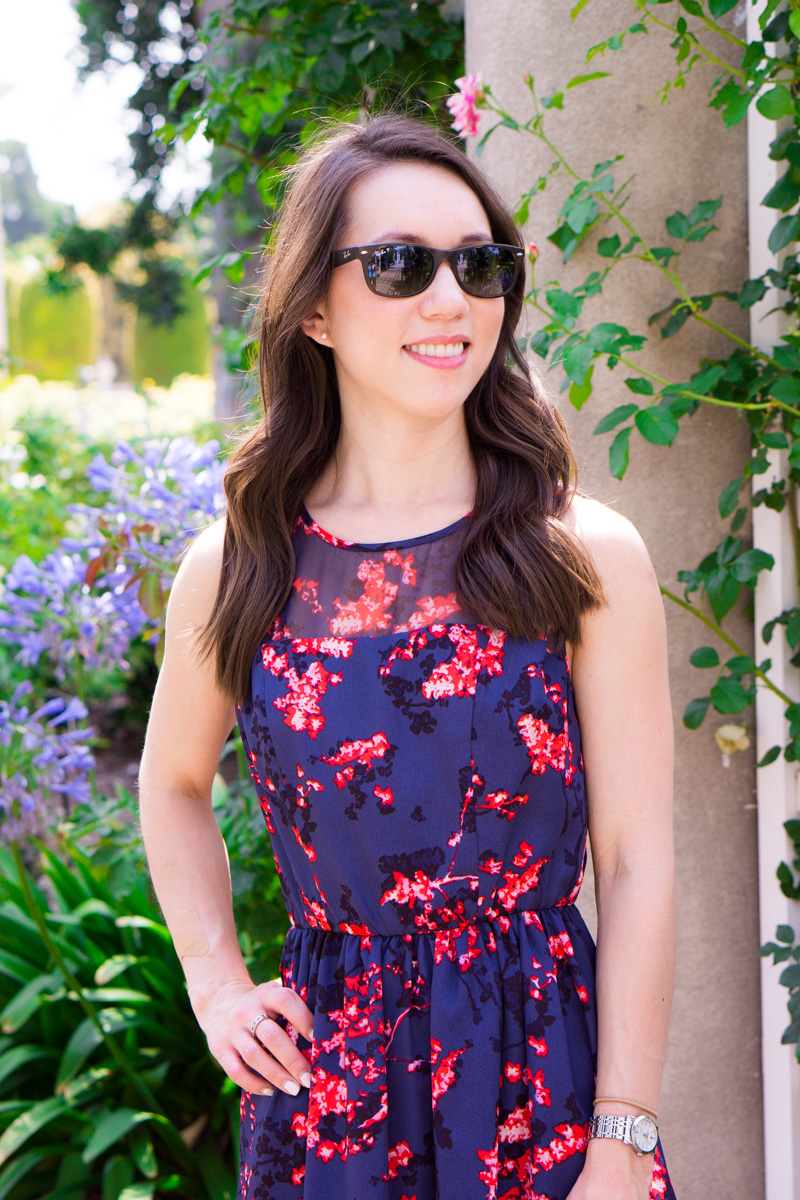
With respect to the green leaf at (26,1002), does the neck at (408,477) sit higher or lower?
higher

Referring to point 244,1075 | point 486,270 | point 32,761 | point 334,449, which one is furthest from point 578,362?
point 32,761

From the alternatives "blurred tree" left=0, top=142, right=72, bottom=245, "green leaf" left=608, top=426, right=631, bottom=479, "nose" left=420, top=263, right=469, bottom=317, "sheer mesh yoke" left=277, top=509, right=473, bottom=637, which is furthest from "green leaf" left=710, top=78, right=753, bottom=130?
"blurred tree" left=0, top=142, right=72, bottom=245

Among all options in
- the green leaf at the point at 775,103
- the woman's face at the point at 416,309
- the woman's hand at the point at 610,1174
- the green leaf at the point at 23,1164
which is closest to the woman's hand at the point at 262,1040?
the woman's hand at the point at 610,1174

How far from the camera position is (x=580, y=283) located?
2.15m

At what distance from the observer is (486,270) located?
4.91 feet

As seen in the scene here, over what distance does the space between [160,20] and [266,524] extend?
5.66 metres

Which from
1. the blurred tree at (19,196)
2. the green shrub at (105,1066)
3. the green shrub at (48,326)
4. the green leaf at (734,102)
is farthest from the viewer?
the blurred tree at (19,196)

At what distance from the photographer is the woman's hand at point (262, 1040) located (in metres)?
1.48

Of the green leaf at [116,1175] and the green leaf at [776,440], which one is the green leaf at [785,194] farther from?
the green leaf at [116,1175]

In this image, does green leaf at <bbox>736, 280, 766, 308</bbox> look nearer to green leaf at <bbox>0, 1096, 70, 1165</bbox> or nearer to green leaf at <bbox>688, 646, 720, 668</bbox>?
green leaf at <bbox>688, 646, 720, 668</bbox>

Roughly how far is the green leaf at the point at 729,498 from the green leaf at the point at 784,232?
0.43m

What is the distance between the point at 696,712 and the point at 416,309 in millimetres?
1037

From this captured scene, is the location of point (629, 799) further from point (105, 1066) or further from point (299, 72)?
point (299, 72)

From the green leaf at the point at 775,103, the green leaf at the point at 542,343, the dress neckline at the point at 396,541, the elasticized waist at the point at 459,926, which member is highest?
the green leaf at the point at 775,103
